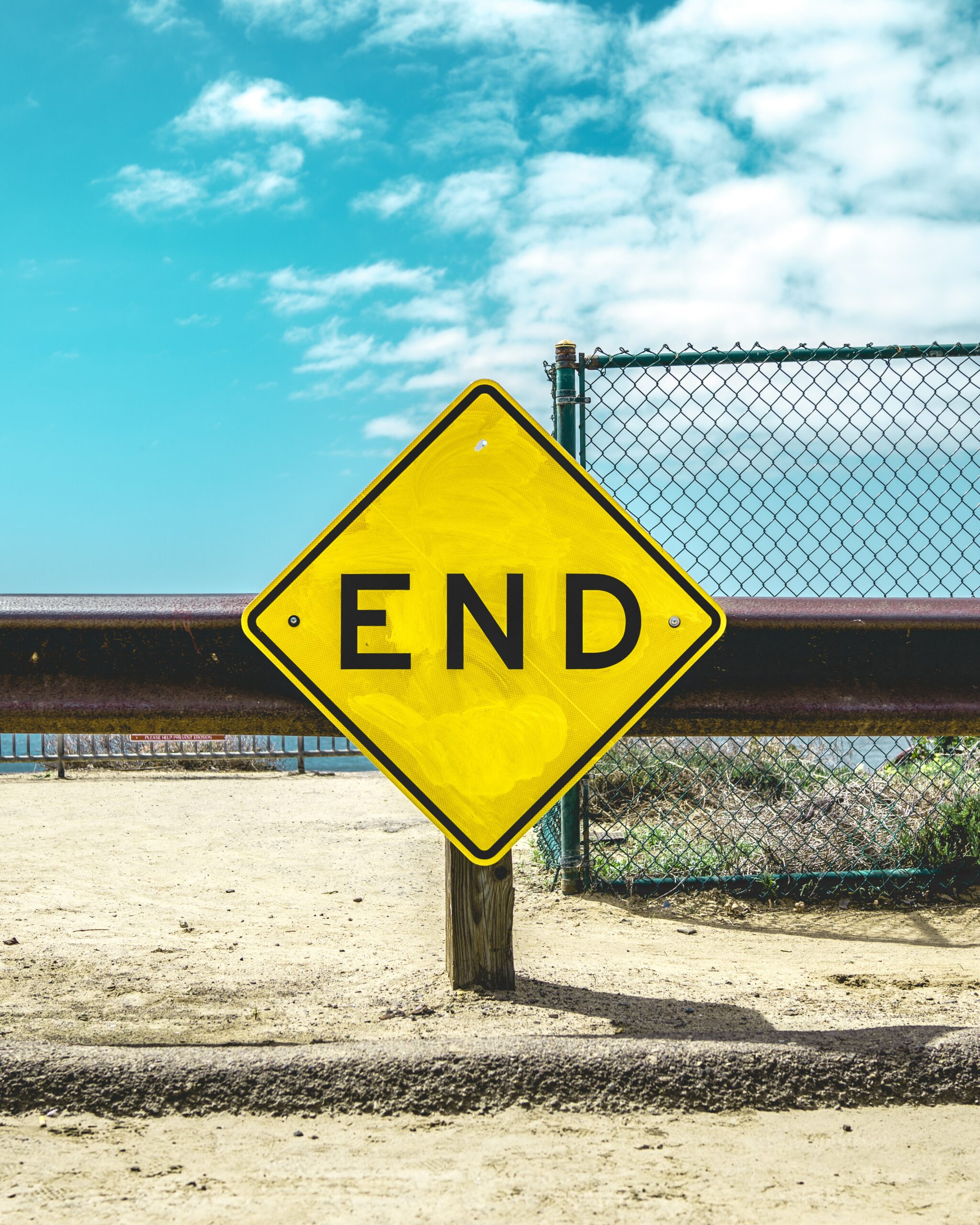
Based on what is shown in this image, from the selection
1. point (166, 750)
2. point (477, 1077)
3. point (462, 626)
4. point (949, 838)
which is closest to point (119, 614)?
point (462, 626)

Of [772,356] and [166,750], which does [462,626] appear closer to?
[772,356]

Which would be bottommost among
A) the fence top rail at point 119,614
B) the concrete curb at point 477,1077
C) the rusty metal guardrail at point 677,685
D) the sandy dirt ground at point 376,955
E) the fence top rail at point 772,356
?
the sandy dirt ground at point 376,955

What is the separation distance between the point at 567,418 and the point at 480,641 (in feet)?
8.13

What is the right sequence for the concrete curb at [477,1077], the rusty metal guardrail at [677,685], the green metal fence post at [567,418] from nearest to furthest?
the concrete curb at [477,1077], the rusty metal guardrail at [677,685], the green metal fence post at [567,418]

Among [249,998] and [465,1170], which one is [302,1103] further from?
[249,998]

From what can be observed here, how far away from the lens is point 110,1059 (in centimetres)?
221

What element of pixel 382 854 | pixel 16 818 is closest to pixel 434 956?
pixel 382 854

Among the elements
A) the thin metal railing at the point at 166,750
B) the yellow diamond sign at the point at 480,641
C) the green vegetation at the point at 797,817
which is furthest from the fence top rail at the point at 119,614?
the thin metal railing at the point at 166,750

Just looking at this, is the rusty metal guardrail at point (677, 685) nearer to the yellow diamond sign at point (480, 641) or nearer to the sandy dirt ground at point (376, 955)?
the yellow diamond sign at point (480, 641)

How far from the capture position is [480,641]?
242cm

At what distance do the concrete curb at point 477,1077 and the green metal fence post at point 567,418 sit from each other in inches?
92.7

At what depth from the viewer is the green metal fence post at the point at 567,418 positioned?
4.64 metres

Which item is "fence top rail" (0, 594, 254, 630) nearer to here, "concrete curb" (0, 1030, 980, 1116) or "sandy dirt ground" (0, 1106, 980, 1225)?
"concrete curb" (0, 1030, 980, 1116)

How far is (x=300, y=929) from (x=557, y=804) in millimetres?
1426
